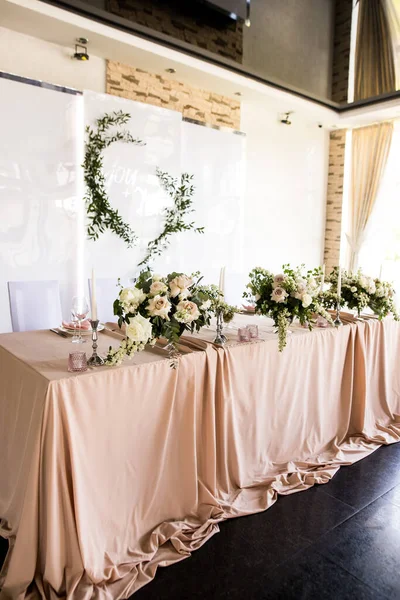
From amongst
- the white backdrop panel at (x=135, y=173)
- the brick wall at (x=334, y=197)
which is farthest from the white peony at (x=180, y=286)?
the brick wall at (x=334, y=197)

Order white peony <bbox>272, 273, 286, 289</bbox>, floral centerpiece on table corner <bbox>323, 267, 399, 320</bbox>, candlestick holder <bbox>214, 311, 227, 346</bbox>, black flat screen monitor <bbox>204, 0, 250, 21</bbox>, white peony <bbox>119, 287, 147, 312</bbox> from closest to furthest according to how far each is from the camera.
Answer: white peony <bbox>119, 287, 147, 312</bbox> → candlestick holder <bbox>214, 311, 227, 346</bbox> → white peony <bbox>272, 273, 286, 289</bbox> → floral centerpiece on table corner <bbox>323, 267, 399, 320</bbox> → black flat screen monitor <bbox>204, 0, 250, 21</bbox>

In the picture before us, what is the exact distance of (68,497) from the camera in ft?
6.07

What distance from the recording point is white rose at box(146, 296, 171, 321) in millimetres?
2109

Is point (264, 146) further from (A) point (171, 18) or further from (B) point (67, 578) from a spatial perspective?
(B) point (67, 578)

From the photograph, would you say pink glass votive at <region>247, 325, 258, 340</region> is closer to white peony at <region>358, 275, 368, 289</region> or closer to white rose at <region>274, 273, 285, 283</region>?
white rose at <region>274, 273, 285, 283</region>

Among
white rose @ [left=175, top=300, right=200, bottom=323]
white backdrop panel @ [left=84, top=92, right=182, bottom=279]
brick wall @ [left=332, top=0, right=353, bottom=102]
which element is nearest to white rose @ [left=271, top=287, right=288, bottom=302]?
white rose @ [left=175, top=300, right=200, bottom=323]

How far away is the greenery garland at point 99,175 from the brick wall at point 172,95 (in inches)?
12.4

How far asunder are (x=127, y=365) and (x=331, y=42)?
6505 mm

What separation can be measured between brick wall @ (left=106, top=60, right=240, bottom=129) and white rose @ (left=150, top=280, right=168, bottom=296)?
3.30 m

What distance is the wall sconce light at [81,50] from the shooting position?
415 centimetres

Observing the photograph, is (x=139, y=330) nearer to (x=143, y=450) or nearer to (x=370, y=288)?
(x=143, y=450)

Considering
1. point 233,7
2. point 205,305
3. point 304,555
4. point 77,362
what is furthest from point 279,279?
point 233,7

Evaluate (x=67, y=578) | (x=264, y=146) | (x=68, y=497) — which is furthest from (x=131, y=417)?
(x=264, y=146)

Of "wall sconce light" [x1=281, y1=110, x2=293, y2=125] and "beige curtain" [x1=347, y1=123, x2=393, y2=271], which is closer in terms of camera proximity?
"wall sconce light" [x1=281, y1=110, x2=293, y2=125]
